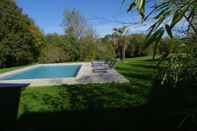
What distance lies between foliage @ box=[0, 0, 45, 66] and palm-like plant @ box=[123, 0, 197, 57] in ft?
88.2

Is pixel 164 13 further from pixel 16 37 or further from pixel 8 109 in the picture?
pixel 16 37

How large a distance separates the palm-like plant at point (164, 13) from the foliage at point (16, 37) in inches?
1058

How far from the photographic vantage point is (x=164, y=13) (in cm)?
130

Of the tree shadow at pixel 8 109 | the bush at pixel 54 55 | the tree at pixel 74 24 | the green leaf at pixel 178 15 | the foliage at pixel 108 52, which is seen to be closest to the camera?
the green leaf at pixel 178 15

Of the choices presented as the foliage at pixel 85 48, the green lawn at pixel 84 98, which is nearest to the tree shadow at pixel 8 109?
the green lawn at pixel 84 98

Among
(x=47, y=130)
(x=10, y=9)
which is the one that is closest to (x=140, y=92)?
(x=47, y=130)

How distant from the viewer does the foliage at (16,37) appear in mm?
27516

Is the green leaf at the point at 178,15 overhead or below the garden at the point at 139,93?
overhead

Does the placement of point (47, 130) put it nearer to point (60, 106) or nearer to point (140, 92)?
point (60, 106)

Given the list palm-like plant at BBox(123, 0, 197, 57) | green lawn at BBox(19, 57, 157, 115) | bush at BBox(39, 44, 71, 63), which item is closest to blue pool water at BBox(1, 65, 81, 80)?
green lawn at BBox(19, 57, 157, 115)

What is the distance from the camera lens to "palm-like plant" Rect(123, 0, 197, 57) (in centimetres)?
128

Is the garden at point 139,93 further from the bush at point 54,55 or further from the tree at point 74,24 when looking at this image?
the tree at point 74,24

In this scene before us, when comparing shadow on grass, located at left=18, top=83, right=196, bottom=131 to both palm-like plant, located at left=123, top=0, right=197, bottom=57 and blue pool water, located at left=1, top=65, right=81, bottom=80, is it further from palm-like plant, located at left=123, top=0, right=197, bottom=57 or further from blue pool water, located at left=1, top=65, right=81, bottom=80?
blue pool water, located at left=1, top=65, right=81, bottom=80

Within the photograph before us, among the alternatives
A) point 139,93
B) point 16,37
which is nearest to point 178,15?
point 139,93
